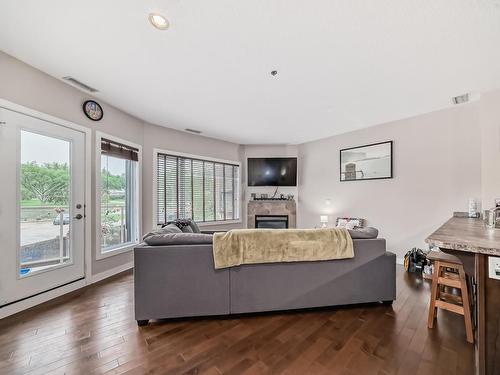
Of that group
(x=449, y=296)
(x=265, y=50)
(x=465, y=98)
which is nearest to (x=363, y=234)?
(x=449, y=296)

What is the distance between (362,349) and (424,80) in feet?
9.45

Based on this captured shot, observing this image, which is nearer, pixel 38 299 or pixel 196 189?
pixel 38 299

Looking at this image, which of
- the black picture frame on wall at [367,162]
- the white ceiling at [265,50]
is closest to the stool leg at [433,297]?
the white ceiling at [265,50]

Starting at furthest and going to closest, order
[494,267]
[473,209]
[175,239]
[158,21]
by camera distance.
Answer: [473,209]
[175,239]
[158,21]
[494,267]

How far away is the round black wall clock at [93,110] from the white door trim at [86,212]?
0.65 ft

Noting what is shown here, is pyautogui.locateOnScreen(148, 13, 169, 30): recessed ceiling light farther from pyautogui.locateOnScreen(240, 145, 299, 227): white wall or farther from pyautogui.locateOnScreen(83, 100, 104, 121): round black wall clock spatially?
pyautogui.locateOnScreen(240, 145, 299, 227): white wall

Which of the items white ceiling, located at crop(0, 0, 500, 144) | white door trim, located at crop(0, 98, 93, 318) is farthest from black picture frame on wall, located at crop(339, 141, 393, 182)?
white door trim, located at crop(0, 98, 93, 318)

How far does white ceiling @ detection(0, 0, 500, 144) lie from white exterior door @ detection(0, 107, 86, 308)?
0.75 metres

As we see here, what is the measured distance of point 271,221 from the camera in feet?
18.1

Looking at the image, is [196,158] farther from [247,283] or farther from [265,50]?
[247,283]

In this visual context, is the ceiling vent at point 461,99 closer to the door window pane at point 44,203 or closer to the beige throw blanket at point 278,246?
the beige throw blanket at point 278,246

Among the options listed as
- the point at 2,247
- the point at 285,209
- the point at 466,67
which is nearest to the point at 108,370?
the point at 2,247

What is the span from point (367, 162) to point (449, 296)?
9.12ft

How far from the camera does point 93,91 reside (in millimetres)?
2863
